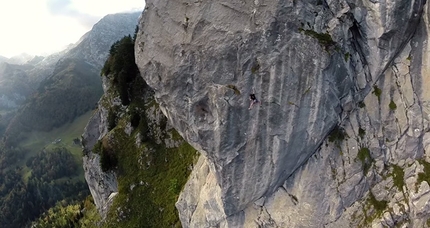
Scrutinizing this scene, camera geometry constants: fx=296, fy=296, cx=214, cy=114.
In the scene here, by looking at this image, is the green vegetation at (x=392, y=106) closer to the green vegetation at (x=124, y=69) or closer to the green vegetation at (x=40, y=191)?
the green vegetation at (x=124, y=69)

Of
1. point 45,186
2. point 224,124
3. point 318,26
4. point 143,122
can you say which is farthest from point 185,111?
point 45,186

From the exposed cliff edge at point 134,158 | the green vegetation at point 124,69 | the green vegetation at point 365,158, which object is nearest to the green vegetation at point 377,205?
the green vegetation at point 365,158

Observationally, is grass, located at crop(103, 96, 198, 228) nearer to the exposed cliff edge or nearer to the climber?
the exposed cliff edge

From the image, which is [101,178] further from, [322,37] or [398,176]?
[398,176]

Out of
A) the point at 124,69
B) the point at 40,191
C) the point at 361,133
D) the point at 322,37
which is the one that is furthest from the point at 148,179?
the point at 40,191

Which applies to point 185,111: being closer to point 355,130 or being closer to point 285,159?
point 285,159

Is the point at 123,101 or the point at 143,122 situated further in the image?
the point at 123,101
